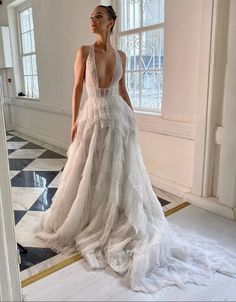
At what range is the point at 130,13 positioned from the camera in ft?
10.1

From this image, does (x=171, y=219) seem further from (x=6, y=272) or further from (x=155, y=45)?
(x=155, y=45)

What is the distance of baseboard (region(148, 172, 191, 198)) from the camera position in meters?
2.67

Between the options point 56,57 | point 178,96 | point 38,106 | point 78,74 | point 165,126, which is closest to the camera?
point 78,74

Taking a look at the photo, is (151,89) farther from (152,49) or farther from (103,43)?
(103,43)

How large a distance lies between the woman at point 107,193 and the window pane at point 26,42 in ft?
12.5

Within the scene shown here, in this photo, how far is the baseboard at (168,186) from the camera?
2.67 metres

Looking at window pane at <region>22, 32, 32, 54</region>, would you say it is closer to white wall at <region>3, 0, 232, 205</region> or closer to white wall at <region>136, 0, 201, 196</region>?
white wall at <region>3, 0, 232, 205</region>

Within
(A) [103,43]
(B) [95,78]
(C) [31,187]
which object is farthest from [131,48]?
(C) [31,187]

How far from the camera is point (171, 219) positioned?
2.28 meters

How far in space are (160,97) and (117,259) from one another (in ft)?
5.81

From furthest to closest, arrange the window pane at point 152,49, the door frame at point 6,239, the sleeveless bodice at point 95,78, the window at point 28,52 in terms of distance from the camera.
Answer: the window at point 28,52 → the window pane at point 152,49 → the sleeveless bodice at point 95,78 → the door frame at point 6,239

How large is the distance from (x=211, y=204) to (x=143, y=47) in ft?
5.60

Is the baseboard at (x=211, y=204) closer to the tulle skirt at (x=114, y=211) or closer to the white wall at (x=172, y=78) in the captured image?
the white wall at (x=172, y=78)

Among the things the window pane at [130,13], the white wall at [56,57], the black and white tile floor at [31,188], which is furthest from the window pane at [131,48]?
the black and white tile floor at [31,188]
